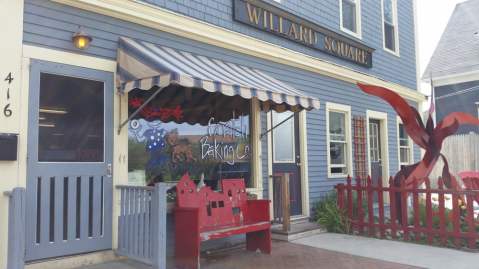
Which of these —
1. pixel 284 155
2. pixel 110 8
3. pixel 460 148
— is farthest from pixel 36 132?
pixel 460 148

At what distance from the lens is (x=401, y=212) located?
7578 millimetres

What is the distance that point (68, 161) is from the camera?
17.1 ft

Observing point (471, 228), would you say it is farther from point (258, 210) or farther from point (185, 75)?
point (185, 75)

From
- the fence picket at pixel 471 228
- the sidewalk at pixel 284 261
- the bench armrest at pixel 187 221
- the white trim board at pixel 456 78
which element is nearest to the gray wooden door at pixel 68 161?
the sidewalk at pixel 284 261

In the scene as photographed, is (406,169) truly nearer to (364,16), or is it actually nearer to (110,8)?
(364,16)

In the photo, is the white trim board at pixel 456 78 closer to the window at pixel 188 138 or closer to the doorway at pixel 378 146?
the doorway at pixel 378 146

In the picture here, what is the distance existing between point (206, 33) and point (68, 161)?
2.99 meters

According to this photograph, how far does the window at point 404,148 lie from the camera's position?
12.8m

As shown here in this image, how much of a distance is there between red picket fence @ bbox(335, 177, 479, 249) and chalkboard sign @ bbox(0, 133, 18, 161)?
223 inches

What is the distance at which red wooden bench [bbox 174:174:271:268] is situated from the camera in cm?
545

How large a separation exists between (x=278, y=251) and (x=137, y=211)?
2.36 meters

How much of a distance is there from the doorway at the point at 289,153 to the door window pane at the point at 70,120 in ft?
12.1

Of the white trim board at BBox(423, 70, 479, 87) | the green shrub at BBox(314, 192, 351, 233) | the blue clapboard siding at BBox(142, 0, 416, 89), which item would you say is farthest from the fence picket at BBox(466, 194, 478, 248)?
the white trim board at BBox(423, 70, 479, 87)

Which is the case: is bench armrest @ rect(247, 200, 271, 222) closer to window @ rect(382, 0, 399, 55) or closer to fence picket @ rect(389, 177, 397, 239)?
fence picket @ rect(389, 177, 397, 239)
